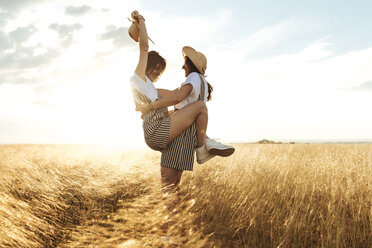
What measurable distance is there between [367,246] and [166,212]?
→ 1.64 meters

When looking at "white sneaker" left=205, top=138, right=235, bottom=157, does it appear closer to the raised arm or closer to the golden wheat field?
the golden wheat field

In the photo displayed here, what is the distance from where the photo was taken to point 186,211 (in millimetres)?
2680

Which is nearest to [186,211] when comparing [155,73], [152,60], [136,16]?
[155,73]

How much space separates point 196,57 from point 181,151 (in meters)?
1.00

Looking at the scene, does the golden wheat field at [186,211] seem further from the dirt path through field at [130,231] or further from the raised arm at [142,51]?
the raised arm at [142,51]

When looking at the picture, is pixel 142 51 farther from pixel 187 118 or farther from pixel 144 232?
pixel 144 232

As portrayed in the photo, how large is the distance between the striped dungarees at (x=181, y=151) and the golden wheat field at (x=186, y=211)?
13.1 inches

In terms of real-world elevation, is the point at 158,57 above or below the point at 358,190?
above

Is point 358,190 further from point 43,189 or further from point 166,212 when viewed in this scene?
point 43,189

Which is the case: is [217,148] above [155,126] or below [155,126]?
below

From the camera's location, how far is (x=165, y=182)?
9.80ft

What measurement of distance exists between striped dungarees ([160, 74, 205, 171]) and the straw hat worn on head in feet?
0.56

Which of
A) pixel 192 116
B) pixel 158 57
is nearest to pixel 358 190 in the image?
pixel 192 116

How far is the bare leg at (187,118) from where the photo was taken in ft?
9.28
